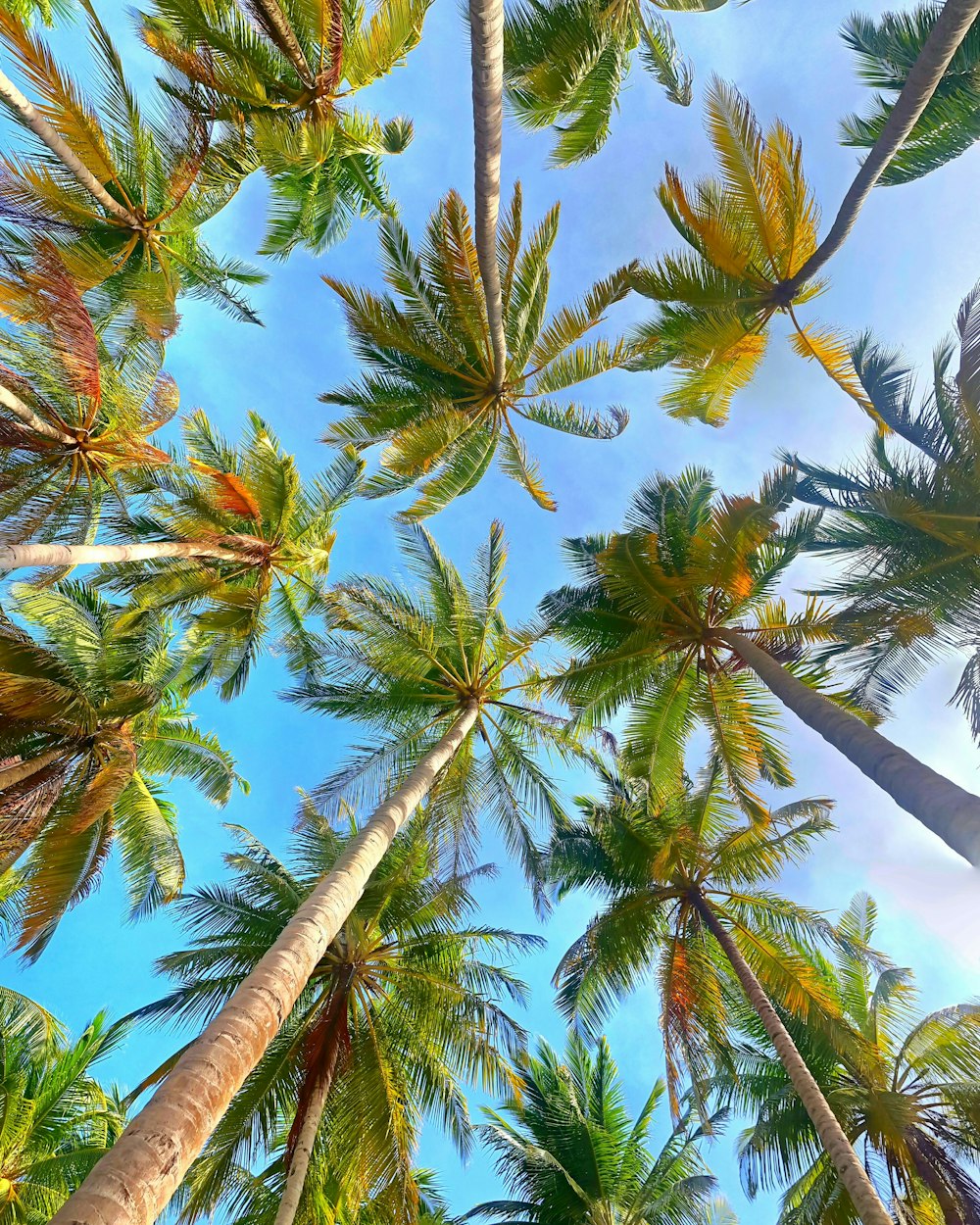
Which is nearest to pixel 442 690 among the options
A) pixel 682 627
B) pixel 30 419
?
pixel 682 627

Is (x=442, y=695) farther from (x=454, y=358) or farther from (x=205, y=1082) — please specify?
(x=205, y=1082)

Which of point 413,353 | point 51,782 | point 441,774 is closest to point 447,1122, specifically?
point 441,774

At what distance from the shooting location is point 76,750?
11.6 m

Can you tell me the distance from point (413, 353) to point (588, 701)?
21.4 feet

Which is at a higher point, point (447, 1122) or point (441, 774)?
point (441, 774)

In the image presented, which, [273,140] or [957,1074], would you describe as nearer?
[957,1074]

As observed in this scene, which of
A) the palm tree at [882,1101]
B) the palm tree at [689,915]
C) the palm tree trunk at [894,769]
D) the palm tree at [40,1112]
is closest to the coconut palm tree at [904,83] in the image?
the palm tree trunk at [894,769]

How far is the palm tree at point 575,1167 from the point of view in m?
12.3

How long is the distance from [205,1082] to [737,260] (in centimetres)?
1017

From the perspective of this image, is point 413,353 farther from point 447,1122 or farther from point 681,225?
point 447,1122

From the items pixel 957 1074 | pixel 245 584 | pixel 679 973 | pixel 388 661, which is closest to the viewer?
pixel 957 1074

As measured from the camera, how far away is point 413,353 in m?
12.1

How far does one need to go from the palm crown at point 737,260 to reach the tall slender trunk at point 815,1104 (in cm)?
790

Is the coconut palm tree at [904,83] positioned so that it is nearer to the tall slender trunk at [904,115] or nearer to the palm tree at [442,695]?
the tall slender trunk at [904,115]
